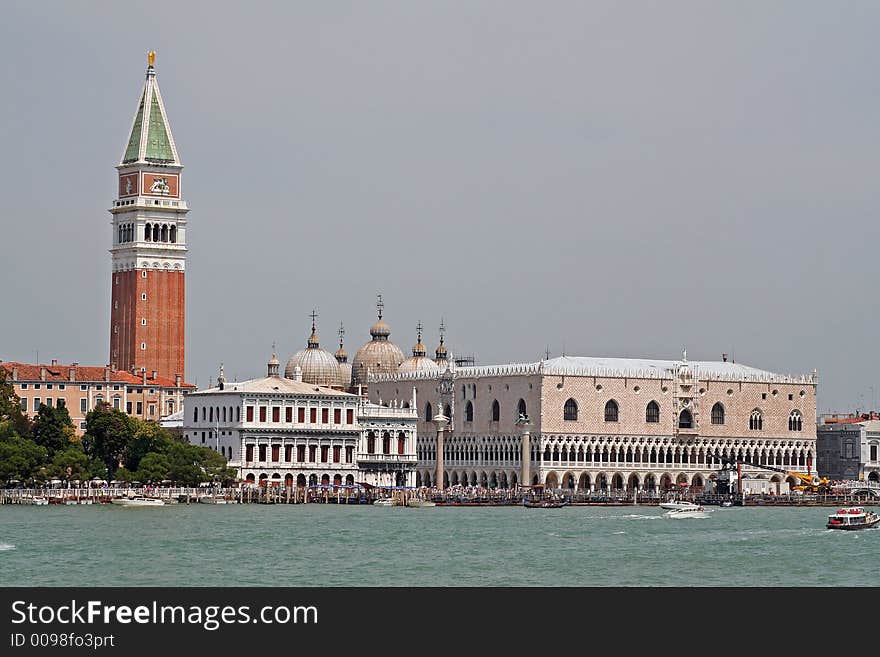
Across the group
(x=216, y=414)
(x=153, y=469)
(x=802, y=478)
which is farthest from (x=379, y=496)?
(x=802, y=478)

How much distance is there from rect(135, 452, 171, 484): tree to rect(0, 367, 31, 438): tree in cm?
605

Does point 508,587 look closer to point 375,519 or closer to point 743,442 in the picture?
point 375,519

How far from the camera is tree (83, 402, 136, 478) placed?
314 feet

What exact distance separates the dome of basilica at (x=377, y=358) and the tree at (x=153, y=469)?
35.7 m

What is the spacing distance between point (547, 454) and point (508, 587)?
65.7 m

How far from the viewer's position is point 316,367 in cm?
12406

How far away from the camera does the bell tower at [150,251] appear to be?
401 ft

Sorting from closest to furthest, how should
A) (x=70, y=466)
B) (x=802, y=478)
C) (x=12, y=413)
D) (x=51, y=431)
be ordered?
(x=70, y=466), (x=51, y=431), (x=12, y=413), (x=802, y=478)

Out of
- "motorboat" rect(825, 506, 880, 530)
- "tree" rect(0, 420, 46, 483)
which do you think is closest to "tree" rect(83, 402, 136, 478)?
"tree" rect(0, 420, 46, 483)

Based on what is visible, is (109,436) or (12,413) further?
(12,413)

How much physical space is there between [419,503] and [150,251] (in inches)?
1249

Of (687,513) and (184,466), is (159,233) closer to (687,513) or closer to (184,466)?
(184,466)

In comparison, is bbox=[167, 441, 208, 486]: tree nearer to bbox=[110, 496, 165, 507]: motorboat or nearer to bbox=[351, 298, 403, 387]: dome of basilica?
bbox=[110, 496, 165, 507]: motorboat
